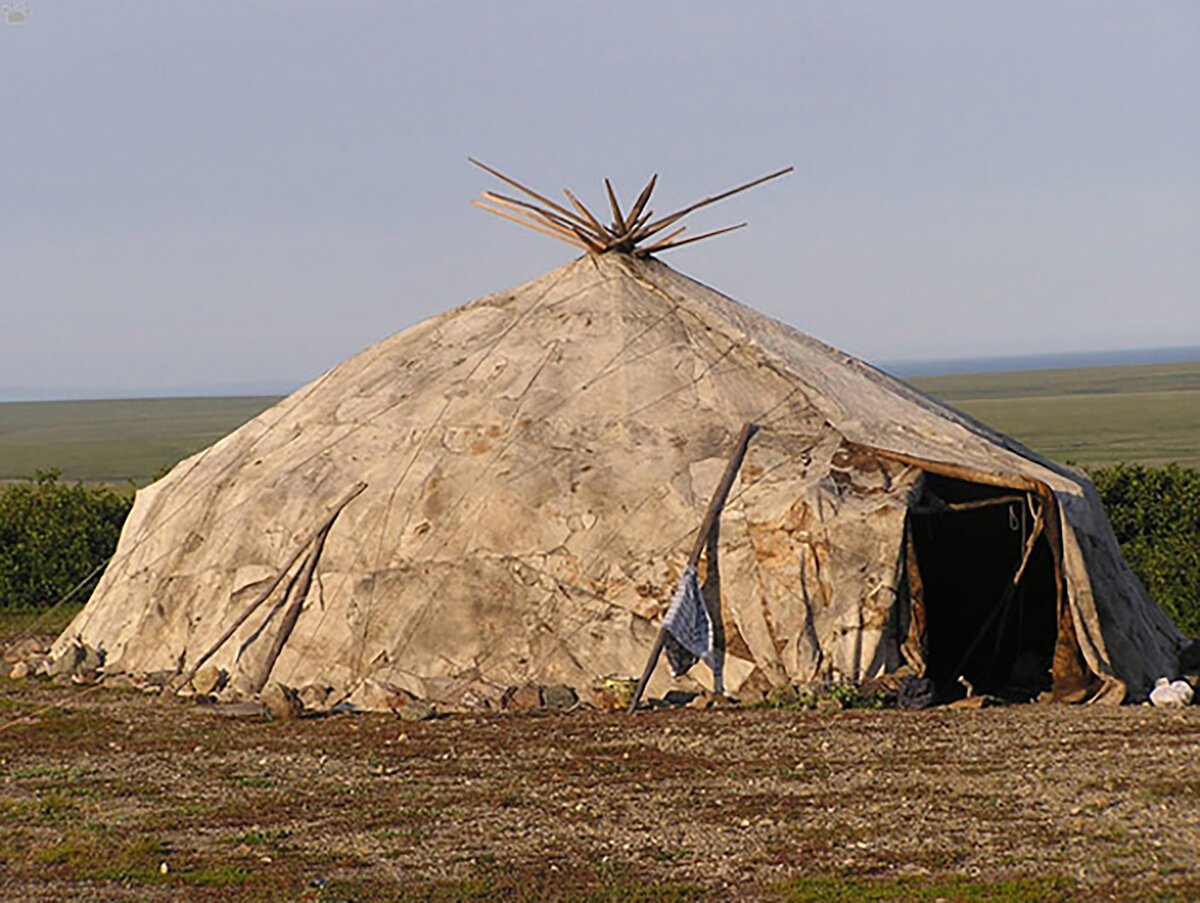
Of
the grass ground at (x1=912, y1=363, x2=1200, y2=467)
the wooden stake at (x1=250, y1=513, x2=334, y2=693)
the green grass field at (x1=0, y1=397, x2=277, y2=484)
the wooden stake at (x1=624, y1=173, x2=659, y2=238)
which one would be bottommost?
the grass ground at (x1=912, y1=363, x2=1200, y2=467)

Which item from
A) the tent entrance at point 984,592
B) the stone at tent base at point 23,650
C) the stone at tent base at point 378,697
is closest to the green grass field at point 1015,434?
the stone at tent base at point 23,650

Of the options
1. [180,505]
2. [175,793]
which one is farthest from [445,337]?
[175,793]

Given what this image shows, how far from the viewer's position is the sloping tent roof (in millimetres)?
16719

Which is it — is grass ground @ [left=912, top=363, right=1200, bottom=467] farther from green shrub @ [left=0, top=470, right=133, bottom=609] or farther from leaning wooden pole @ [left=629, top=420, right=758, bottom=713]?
leaning wooden pole @ [left=629, top=420, right=758, bottom=713]

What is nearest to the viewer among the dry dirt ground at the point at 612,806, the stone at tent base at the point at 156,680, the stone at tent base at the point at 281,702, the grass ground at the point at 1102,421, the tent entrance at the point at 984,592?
the dry dirt ground at the point at 612,806

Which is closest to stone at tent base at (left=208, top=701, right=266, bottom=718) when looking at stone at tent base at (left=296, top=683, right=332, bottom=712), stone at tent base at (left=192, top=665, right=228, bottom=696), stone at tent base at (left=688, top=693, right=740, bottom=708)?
stone at tent base at (left=296, top=683, right=332, bottom=712)

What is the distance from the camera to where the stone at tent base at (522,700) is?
53.6 ft

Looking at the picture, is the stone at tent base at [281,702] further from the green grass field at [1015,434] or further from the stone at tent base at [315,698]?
the green grass field at [1015,434]

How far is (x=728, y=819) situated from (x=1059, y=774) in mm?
2887

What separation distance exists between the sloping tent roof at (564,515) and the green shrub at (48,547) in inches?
239

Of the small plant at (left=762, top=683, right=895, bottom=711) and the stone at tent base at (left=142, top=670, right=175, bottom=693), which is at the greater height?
the stone at tent base at (left=142, top=670, right=175, bottom=693)

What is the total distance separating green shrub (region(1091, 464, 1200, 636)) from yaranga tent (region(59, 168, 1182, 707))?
10.5ft

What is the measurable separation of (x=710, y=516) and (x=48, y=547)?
14.0 meters

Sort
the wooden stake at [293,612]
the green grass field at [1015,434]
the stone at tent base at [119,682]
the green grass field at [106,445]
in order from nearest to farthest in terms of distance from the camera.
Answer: the wooden stake at [293,612], the stone at tent base at [119,682], the green grass field at [1015,434], the green grass field at [106,445]
